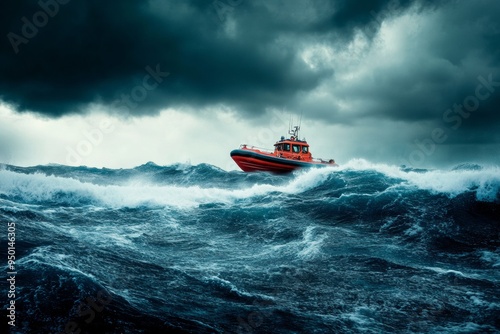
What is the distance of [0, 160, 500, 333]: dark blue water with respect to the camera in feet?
12.6

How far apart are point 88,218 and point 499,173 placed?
1455 cm

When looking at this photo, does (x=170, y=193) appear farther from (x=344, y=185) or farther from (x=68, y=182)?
(x=344, y=185)

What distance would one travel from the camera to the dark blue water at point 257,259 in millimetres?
3830

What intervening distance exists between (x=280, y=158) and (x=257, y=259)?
56.5 ft

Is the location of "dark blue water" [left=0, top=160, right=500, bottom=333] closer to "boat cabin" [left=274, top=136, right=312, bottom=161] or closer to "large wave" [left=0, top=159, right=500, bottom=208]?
"large wave" [left=0, top=159, right=500, bottom=208]

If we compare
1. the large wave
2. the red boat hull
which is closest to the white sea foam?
Answer: the large wave

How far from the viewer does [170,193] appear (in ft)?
45.3

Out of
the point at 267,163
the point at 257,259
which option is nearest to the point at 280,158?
the point at 267,163

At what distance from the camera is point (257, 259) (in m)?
6.62

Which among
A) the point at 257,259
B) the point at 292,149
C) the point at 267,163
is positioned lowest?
the point at 257,259

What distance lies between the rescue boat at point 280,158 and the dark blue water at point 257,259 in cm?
1034

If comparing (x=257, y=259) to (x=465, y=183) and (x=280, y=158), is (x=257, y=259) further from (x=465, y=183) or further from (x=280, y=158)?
(x=280, y=158)

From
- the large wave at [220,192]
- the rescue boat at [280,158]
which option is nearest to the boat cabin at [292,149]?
the rescue boat at [280,158]

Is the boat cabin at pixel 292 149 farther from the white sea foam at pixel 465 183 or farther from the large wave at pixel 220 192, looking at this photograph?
the white sea foam at pixel 465 183
